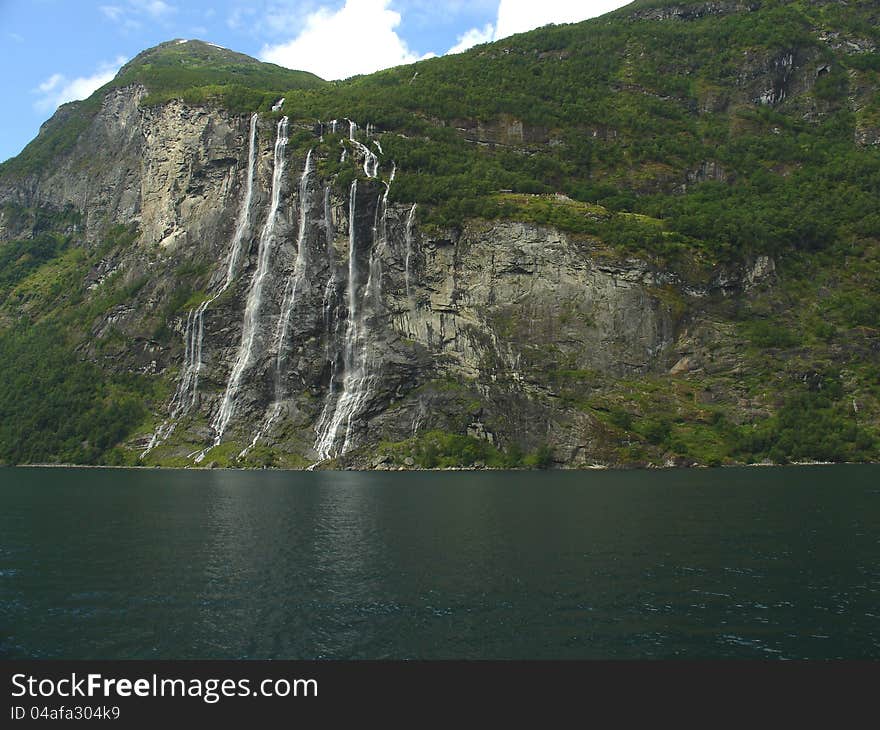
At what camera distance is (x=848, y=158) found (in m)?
144

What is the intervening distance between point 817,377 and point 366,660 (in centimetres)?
9434

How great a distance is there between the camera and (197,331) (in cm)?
11744

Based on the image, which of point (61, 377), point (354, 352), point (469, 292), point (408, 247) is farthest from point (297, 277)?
point (61, 377)

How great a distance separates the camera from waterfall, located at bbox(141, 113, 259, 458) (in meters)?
111

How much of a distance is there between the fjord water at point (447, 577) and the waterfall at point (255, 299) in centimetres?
4929

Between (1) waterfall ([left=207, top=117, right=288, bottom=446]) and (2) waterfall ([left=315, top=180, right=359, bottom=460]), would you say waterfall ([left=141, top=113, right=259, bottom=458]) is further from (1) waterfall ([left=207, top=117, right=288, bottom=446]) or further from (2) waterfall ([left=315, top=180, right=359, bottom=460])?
(2) waterfall ([left=315, top=180, right=359, bottom=460])

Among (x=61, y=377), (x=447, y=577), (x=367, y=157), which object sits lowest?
(x=447, y=577)

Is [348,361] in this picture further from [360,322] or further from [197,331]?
[197,331]

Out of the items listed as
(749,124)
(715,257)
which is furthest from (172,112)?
(749,124)

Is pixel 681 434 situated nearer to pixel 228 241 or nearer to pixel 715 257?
pixel 715 257

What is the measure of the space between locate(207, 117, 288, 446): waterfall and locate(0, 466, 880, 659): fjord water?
49.3 meters

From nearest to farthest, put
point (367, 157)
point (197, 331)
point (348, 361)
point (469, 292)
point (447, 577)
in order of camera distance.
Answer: point (447, 577) < point (348, 361) < point (469, 292) < point (197, 331) < point (367, 157)

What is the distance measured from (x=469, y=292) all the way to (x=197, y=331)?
140 feet

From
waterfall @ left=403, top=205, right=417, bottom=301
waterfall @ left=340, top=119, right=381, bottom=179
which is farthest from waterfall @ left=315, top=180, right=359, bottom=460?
waterfall @ left=340, top=119, right=381, bottom=179
